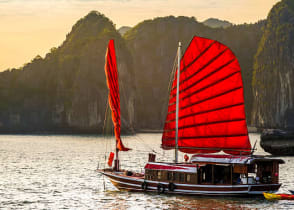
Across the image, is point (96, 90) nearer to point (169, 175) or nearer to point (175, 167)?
point (169, 175)

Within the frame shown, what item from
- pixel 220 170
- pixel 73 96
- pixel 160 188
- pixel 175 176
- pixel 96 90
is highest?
pixel 96 90

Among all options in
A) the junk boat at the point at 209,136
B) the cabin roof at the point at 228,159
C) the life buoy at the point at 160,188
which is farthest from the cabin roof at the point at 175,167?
the life buoy at the point at 160,188

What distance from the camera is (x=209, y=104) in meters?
27.4

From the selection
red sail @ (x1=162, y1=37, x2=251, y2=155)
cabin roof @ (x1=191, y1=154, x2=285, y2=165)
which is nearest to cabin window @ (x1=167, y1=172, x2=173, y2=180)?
cabin roof @ (x1=191, y1=154, x2=285, y2=165)

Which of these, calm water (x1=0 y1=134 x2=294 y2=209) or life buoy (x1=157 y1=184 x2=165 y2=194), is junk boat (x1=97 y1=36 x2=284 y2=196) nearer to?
life buoy (x1=157 y1=184 x2=165 y2=194)

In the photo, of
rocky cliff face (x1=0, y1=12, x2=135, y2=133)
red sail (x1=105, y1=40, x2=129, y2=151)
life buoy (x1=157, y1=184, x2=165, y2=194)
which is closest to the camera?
life buoy (x1=157, y1=184, x2=165, y2=194)

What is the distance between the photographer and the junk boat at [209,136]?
26.2 metres

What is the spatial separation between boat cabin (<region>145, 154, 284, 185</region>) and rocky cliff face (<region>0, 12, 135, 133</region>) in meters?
119

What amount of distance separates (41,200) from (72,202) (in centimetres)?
182

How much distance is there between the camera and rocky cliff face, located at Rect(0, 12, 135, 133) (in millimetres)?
159000

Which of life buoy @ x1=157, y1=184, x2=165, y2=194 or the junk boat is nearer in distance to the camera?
the junk boat

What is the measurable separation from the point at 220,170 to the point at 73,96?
465 ft

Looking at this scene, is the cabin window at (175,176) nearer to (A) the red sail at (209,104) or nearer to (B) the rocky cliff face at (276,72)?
(A) the red sail at (209,104)

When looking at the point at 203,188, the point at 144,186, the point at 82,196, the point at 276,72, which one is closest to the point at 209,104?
the point at 203,188
